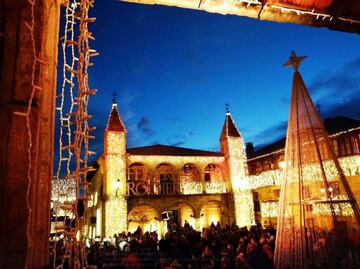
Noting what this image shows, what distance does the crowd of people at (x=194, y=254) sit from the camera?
9.55 m

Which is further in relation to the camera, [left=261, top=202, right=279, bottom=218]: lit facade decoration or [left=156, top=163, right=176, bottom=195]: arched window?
[left=156, top=163, right=176, bottom=195]: arched window

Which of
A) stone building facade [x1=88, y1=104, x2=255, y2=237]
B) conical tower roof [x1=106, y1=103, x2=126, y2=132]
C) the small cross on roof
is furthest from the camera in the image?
conical tower roof [x1=106, y1=103, x2=126, y2=132]

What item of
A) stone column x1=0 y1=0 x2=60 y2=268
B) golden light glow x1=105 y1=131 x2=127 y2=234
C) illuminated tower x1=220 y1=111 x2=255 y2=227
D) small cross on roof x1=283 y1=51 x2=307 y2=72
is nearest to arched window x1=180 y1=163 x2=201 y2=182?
illuminated tower x1=220 y1=111 x2=255 y2=227

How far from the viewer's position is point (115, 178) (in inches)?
784

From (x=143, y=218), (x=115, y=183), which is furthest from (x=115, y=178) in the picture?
(x=143, y=218)

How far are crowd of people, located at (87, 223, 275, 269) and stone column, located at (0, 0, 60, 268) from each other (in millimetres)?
7106

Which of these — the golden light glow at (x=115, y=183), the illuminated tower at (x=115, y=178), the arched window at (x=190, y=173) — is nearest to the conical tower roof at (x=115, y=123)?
the illuminated tower at (x=115, y=178)

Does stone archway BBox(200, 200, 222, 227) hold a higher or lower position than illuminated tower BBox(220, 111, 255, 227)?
lower

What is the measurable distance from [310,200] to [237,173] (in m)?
16.6

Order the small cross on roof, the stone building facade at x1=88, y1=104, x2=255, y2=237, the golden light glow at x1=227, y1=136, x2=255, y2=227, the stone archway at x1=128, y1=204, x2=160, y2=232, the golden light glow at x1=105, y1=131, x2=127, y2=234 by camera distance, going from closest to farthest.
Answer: the small cross on roof, the golden light glow at x1=105, y1=131, x2=127, y2=234, the stone building facade at x1=88, y1=104, x2=255, y2=237, the golden light glow at x1=227, y1=136, x2=255, y2=227, the stone archway at x1=128, y1=204, x2=160, y2=232

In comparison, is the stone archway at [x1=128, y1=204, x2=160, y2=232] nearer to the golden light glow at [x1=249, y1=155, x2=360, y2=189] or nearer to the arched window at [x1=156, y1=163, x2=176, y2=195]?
the arched window at [x1=156, y1=163, x2=176, y2=195]

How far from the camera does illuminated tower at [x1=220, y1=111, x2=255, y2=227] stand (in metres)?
22.8

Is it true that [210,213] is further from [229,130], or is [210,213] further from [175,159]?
[229,130]

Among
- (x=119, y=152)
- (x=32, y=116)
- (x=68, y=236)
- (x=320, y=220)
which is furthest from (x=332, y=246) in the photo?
(x=119, y=152)
